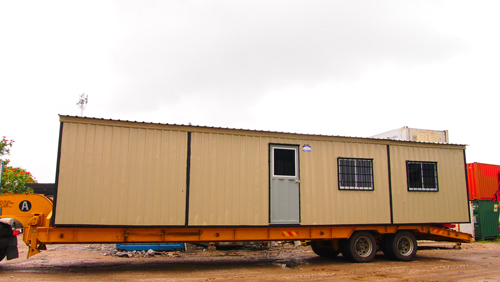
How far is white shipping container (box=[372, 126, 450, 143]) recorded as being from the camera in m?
15.6

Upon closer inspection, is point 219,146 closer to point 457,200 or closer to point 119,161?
point 119,161

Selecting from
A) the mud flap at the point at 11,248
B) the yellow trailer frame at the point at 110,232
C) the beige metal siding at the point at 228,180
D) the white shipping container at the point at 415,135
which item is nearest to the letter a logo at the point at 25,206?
the yellow trailer frame at the point at 110,232

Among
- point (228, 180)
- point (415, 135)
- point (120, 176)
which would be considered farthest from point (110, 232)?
point (415, 135)

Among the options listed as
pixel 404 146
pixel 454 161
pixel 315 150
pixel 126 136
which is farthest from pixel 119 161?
pixel 454 161

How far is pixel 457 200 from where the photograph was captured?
11.8m

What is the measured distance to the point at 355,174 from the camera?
35.5ft

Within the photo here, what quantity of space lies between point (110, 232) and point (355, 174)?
22.4 feet

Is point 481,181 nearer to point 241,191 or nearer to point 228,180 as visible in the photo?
point 241,191

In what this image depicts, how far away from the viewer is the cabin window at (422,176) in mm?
11352

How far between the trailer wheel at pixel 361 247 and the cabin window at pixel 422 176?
6.78 ft

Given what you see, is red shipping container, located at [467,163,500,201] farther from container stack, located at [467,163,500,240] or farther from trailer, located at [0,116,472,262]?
trailer, located at [0,116,472,262]

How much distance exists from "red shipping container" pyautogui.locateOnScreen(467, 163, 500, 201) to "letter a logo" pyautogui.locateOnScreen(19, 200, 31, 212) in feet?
63.7

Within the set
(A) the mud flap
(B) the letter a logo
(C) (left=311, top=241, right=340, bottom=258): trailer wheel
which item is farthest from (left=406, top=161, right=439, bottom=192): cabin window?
(A) the mud flap

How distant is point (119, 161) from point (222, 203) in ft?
8.91
